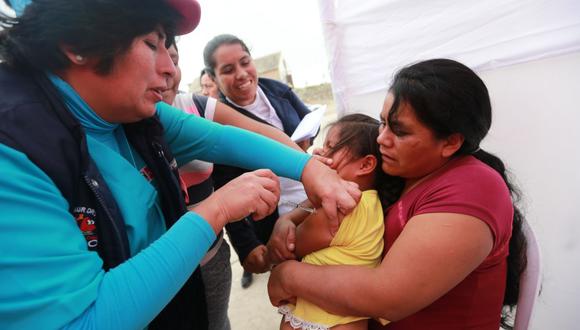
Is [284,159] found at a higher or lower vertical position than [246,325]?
higher

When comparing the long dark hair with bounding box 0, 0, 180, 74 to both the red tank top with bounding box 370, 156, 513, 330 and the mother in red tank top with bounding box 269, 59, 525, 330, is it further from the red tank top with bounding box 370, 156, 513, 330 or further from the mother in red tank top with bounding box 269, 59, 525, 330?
the red tank top with bounding box 370, 156, 513, 330

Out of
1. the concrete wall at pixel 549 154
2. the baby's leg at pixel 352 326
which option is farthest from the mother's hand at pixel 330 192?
the concrete wall at pixel 549 154

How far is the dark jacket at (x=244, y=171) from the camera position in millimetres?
1548

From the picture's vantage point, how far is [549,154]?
158 cm

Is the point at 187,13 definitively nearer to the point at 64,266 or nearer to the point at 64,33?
the point at 64,33

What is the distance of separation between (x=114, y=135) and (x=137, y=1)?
0.41 m

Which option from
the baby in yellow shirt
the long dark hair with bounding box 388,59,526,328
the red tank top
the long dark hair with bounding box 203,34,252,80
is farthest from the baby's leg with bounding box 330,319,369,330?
the long dark hair with bounding box 203,34,252,80

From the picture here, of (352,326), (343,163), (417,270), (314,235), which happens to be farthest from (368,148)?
Result: (352,326)

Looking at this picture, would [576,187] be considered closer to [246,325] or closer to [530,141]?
[530,141]

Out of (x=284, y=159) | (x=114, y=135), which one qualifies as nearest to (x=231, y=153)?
(x=284, y=159)

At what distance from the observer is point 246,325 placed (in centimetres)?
246

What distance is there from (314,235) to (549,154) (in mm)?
1377

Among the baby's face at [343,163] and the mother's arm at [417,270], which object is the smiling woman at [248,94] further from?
the mother's arm at [417,270]

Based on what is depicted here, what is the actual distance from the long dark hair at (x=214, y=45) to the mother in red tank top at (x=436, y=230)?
1502mm
